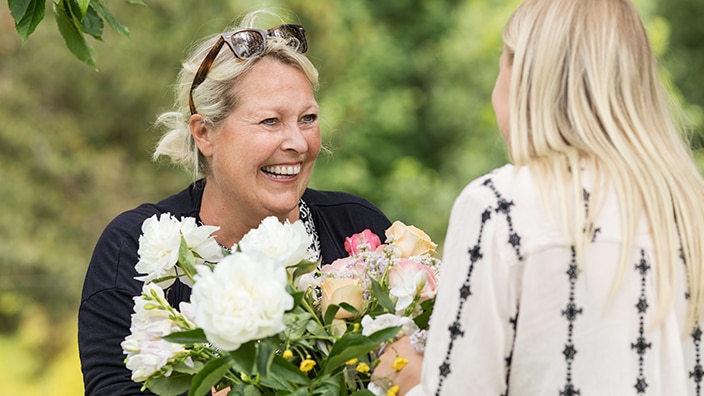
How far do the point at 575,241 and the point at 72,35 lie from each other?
1.61m

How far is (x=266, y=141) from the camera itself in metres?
2.86

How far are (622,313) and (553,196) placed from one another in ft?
0.72

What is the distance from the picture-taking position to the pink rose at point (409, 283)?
1.98 metres

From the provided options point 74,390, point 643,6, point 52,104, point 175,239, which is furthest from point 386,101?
point 175,239

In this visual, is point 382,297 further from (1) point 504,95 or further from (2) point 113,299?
(2) point 113,299

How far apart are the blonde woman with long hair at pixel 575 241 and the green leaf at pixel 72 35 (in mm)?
1389

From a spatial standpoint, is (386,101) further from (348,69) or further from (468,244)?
(468,244)

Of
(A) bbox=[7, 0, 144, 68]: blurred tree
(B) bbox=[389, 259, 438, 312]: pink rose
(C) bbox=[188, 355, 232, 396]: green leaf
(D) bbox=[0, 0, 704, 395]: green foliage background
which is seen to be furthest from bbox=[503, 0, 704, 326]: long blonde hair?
(D) bbox=[0, 0, 704, 395]: green foliage background

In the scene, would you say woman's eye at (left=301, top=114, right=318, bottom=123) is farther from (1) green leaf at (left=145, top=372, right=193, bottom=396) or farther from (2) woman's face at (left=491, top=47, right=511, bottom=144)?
(2) woman's face at (left=491, top=47, right=511, bottom=144)

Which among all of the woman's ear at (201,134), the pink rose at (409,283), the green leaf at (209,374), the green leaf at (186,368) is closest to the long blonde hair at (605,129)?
the pink rose at (409,283)

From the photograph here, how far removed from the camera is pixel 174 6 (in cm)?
952

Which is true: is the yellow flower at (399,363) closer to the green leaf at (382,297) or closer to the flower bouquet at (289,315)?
the flower bouquet at (289,315)

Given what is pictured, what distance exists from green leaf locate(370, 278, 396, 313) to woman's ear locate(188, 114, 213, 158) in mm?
1128

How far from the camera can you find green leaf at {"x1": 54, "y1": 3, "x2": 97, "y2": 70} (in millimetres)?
2639
